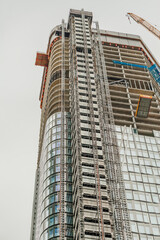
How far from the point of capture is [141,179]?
95438mm

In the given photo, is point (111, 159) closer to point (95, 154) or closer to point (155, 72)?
point (95, 154)

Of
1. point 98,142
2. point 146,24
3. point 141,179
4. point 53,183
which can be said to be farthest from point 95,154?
point 146,24

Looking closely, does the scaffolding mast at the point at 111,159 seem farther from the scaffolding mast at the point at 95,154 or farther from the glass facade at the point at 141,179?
the scaffolding mast at the point at 95,154

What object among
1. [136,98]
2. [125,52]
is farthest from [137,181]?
[125,52]

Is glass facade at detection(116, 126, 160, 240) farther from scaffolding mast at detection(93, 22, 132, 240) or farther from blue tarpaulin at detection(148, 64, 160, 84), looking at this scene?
blue tarpaulin at detection(148, 64, 160, 84)

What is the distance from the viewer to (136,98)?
4774 inches

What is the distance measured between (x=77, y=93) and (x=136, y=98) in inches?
807

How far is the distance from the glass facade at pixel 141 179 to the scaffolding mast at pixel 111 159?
89.0 inches

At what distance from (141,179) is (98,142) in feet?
46.1

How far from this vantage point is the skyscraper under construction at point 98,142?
273 feet

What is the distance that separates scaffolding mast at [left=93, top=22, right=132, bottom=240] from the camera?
3214 inches

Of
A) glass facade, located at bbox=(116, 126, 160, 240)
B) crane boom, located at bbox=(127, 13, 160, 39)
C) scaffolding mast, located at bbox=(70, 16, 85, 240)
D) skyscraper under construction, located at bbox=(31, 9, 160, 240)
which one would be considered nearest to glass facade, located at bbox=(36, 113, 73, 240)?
skyscraper under construction, located at bbox=(31, 9, 160, 240)

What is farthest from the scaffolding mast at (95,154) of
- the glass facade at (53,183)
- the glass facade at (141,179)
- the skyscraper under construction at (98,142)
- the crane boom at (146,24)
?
the crane boom at (146,24)

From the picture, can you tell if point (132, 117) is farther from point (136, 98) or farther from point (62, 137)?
point (62, 137)
